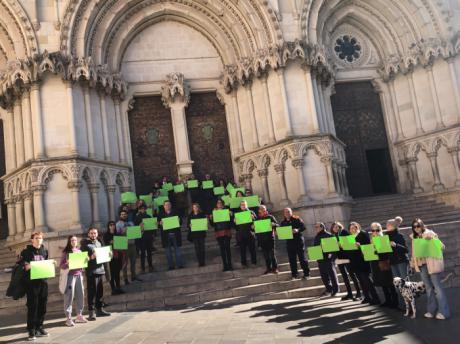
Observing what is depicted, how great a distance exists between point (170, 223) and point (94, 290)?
2762 mm

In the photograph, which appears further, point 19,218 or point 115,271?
point 19,218

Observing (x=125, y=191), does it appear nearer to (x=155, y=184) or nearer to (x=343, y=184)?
(x=155, y=184)

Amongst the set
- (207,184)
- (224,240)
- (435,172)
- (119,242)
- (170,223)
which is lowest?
(224,240)

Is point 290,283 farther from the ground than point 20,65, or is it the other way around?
point 20,65

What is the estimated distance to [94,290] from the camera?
29.2 ft

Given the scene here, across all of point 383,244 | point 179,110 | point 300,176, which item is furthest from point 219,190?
point 383,244

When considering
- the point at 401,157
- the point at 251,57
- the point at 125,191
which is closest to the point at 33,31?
the point at 125,191

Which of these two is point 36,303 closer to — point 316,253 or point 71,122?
point 316,253

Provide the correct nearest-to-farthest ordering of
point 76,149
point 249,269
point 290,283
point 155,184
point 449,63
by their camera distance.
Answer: point 290,283 < point 249,269 < point 76,149 < point 155,184 < point 449,63

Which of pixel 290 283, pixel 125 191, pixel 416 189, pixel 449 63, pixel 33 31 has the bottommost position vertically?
pixel 290 283

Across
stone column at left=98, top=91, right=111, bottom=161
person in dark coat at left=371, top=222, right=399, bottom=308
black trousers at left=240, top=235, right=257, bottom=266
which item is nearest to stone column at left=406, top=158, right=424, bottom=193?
black trousers at left=240, top=235, right=257, bottom=266

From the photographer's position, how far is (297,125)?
15.1m

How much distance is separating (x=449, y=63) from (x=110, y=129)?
12.8 meters

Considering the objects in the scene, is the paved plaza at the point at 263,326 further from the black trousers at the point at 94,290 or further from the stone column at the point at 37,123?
the stone column at the point at 37,123
